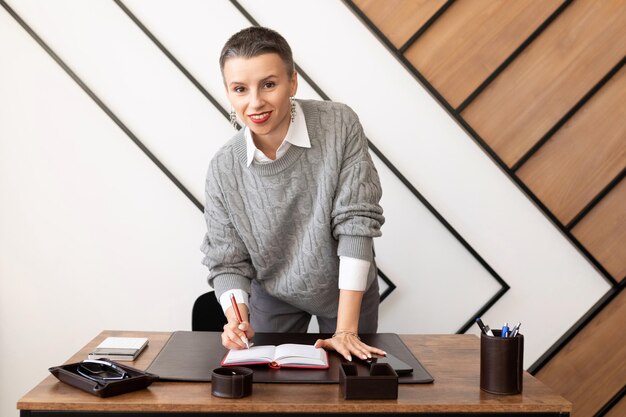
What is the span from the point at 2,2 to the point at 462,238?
2.01 m

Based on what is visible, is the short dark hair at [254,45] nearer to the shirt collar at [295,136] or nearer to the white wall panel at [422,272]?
the shirt collar at [295,136]

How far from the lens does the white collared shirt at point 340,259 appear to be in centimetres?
179

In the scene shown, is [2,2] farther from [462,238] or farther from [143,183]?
[462,238]

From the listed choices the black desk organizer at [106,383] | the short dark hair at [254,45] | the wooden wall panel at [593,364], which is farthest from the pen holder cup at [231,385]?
the wooden wall panel at [593,364]

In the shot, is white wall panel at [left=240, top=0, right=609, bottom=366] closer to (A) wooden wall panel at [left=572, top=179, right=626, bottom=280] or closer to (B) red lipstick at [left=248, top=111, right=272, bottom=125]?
(A) wooden wall panel at [left=572, top=179, right=626, bottom=280]

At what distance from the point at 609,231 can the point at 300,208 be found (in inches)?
62.6

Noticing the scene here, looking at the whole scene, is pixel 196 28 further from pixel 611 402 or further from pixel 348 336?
pixel 611 402

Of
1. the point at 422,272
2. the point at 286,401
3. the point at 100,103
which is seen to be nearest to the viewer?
the point at 286,401

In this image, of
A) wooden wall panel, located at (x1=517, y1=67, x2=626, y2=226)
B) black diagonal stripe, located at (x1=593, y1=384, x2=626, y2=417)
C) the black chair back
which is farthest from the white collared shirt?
black diagonal stripe, located at (x1=593, y1=384, x2=626, y2=417)

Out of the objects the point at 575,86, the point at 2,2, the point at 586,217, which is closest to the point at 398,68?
the point at 575,86

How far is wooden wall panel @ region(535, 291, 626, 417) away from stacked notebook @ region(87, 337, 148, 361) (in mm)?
1801

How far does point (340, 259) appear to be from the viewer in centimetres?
183

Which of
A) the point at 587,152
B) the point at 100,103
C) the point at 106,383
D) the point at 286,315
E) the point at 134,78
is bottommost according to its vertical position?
the point at 106,383

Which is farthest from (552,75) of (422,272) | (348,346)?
(348,346)
